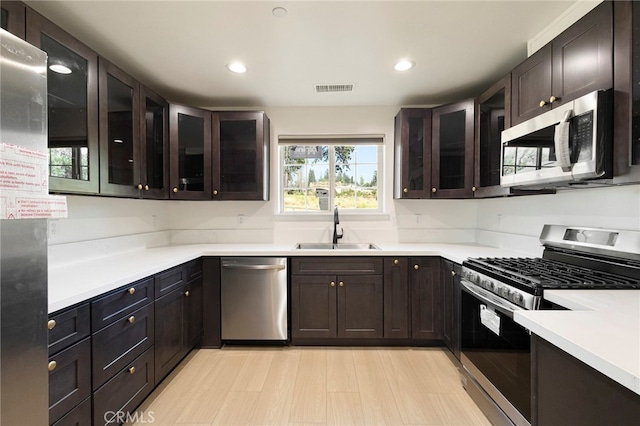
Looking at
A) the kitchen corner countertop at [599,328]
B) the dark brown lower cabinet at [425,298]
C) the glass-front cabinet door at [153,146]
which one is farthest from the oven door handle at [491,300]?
the glass-front cabinet door at [153,146]

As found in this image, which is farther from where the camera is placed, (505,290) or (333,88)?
(333,88)

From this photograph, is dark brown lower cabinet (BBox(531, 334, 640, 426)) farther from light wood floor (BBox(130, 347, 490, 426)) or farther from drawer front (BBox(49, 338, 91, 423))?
drawer front (BBox(49, 338, 91, 423))

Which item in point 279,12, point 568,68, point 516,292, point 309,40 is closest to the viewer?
point 516,292

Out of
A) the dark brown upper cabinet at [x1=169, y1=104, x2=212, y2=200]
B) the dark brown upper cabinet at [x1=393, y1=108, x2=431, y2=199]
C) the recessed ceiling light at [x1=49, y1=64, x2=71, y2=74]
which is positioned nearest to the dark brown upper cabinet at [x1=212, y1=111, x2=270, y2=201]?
the dark brown upper cabinet at [x1=169, y1=104, x2=212, y2=200]

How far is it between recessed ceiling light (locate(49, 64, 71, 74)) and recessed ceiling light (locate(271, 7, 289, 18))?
4.01ft

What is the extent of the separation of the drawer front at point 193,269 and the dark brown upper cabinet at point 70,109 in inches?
35.0

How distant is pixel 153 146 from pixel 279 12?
1.56 metres

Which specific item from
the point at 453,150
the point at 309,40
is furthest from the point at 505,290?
the point at 309,40

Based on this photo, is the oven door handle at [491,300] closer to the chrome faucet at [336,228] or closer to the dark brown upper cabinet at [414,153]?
the dark brown upper cabinet at [414,153]

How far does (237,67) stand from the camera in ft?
7.47

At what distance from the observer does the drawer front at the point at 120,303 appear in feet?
4.46

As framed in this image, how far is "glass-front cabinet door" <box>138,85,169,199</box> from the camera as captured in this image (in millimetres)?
2219

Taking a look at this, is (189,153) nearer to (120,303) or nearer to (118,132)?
(118,132)

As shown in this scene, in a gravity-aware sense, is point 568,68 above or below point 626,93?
above
